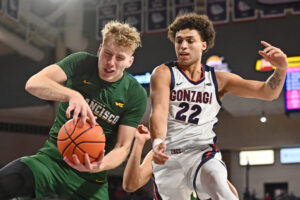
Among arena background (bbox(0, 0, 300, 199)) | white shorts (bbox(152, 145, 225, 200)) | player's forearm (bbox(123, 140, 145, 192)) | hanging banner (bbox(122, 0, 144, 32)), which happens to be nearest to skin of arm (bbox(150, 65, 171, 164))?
player's forearm (bbox(123, 140, 145, 192))

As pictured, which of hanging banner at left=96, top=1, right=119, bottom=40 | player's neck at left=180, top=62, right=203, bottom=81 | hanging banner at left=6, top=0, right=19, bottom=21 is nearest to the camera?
player's neck at left=180, top=62, right=203, bottom=81

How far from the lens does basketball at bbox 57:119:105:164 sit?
136 inches

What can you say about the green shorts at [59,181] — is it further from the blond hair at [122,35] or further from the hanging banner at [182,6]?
the hanging banner at [182,6]

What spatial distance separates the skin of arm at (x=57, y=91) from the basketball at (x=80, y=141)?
0.14 m

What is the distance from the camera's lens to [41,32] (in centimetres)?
1730

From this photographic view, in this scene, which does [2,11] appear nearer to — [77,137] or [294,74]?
[294,74]

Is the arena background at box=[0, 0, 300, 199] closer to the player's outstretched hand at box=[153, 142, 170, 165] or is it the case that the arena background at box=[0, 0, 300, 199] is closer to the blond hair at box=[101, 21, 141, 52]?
the blond hair at box=[101, 21, 141, 52]

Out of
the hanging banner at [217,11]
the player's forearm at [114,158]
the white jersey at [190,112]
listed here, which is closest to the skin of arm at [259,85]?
the white jersey at [190,112]

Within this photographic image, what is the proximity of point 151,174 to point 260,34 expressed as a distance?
10902mm

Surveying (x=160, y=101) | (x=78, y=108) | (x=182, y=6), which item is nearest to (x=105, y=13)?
(x=182, y=6)

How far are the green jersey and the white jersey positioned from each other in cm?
46

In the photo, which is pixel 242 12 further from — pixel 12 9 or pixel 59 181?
pixel 59 181

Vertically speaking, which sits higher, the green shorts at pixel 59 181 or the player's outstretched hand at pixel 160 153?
the player's outstretched hand at pixel 160 153

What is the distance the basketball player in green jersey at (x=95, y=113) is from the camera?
3.69 m
